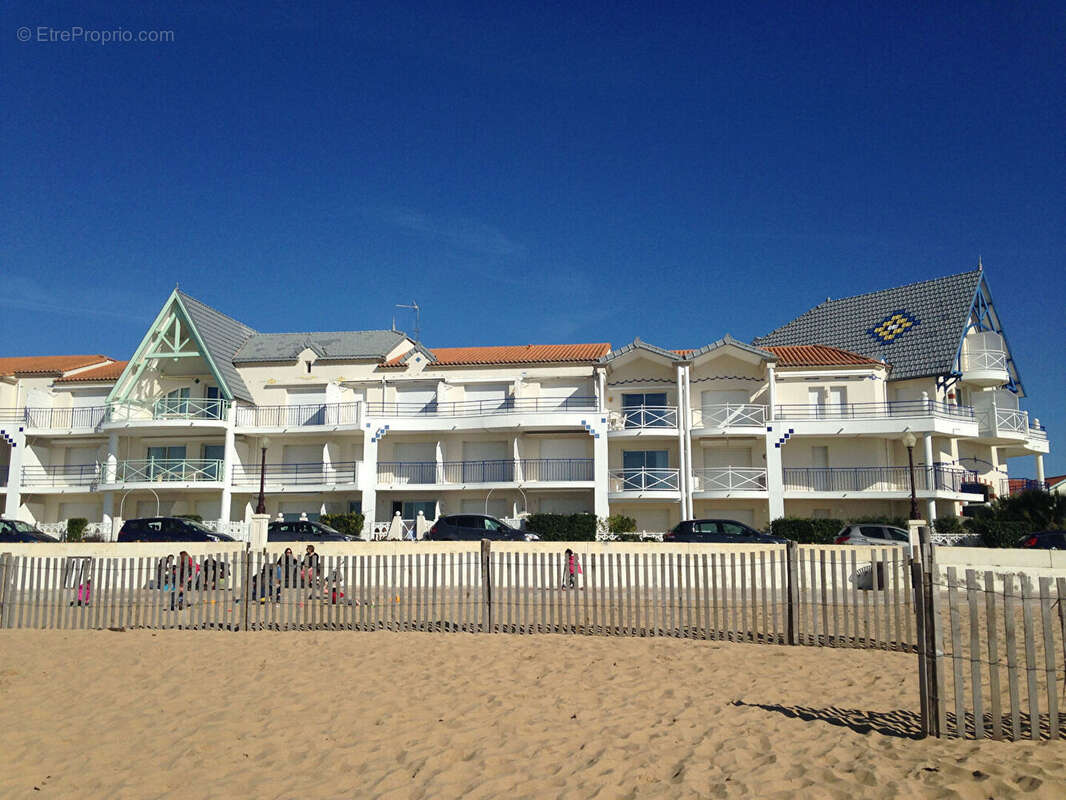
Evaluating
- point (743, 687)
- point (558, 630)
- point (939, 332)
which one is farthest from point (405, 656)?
point (939, 332)

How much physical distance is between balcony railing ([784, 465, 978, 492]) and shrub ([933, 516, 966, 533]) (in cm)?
→ 197

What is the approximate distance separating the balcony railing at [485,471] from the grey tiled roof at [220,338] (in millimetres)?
7999

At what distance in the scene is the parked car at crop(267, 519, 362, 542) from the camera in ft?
89.6

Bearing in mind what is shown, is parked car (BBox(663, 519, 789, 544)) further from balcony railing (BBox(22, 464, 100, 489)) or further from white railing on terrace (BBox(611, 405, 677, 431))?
balcony railing (BBox(22, 464, 100, 489))

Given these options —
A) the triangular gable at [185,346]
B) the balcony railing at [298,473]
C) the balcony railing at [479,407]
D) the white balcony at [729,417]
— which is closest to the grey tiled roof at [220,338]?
the triangular gable at [185,346]

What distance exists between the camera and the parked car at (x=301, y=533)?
27.3m

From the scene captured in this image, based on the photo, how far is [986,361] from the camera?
38625 millimetres

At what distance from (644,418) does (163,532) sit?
19411 millimetres

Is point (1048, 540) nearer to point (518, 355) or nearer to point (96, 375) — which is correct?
point (518, 355)

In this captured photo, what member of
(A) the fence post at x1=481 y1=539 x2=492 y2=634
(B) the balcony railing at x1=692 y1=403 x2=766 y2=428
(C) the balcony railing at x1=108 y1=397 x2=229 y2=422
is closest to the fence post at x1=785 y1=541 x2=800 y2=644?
(A) the fence post at x1=481 y1=539 x2=492 y2=634

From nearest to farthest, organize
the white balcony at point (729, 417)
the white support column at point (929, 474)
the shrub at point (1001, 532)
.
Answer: the shrub at point (1001, 532) < the white support column at point (929, 474) < the white balcony at point (729, 417)

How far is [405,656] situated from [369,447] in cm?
2577

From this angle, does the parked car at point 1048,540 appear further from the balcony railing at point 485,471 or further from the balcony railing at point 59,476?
the balcony railing at point 59,476

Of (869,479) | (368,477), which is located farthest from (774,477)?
(368,477)
